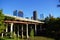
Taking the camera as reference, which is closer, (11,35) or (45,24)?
(11,35)

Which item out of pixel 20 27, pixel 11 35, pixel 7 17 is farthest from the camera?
pixel 20 27

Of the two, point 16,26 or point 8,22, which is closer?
point 8,22

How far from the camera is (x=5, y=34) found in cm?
2123

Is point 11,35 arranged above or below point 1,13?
below

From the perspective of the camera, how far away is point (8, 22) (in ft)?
72.6

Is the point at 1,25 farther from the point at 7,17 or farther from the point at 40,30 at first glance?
the point at 40,30

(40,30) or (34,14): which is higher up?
(34,14)

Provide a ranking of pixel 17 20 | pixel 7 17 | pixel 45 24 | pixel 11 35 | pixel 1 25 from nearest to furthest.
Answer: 1. pixel 1 25
2. pixel 11 35
3. pixel 7 17
4. pixel 17 20
5. pixel 45 24

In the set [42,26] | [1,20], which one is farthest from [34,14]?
[1,20]

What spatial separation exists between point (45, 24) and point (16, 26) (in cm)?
1146

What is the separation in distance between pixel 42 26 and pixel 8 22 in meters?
17.4

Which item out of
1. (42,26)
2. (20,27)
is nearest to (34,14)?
(42,26)

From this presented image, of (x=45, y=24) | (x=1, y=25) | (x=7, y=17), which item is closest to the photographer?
(x=1, y=25)

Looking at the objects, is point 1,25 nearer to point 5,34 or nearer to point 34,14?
point 5,34
